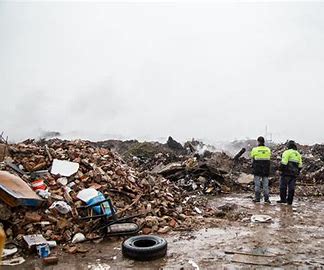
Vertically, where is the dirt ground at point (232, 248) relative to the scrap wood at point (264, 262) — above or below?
below

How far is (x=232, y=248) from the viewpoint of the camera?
211 inches

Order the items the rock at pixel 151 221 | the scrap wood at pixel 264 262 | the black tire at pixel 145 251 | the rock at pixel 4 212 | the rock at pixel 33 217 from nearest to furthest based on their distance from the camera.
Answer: the scrap wood at pixel 264 262 < the black tire at pixel 145 251 < the rock at pixel 4 212 < the rock at pixel 33 217 < the rock at pixel 151 221

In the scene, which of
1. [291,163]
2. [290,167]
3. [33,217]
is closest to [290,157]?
[291,163]

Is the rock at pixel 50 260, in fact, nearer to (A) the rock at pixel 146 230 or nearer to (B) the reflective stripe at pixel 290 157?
(A) the rock at pixel 146 230

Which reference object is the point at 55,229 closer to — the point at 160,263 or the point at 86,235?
the point at 86,235

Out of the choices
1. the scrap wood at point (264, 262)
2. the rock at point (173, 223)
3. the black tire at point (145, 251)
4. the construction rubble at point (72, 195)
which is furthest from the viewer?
the rock at point (173, 223)

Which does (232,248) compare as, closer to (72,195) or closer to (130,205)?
(130,205)

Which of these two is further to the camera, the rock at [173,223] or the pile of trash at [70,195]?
the rock at [173,223]

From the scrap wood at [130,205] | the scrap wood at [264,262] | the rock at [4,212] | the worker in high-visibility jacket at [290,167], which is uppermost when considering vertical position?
the worker in high-visibility jacket at [290,167]

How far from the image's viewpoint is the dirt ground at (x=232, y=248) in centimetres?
469

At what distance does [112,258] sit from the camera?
5.04 meters

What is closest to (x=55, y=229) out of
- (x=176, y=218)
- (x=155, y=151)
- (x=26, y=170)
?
(x=26, y=170)

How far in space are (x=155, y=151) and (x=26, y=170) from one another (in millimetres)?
11605

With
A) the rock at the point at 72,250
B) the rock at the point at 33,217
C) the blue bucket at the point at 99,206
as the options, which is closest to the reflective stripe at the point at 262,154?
the blue bucket at the point at 99,206
